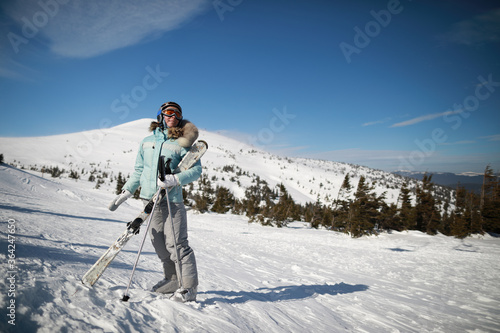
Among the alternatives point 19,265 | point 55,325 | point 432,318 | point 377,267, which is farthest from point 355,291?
point 19,265

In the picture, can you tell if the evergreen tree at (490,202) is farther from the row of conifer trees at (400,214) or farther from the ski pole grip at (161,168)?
the ski pole grip at (161,168)

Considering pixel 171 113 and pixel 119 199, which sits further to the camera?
pixel 171 113

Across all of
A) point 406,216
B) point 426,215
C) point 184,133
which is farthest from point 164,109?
point 426,215

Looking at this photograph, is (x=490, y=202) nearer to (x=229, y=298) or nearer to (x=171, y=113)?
(x=229, y=298)

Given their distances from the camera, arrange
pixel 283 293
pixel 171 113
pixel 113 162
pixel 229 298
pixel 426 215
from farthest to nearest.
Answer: pixel 113 162, pixel 426 215, pixel 283 293, pixel 229 298, pixel 171 113

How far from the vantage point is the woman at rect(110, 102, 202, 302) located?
2945 mm

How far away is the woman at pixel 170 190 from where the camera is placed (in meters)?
2.95

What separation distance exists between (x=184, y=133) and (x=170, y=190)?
85 centimetres

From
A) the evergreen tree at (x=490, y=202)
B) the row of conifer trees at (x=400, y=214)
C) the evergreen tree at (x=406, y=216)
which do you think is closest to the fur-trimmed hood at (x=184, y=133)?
the row of conifer trees at (x=400, y=214)

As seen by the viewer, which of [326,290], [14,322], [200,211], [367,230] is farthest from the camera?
[200,211]

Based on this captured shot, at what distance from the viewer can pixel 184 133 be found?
307 cm

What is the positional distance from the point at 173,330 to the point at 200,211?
31.1 metres

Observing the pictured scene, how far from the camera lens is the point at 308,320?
3.55m

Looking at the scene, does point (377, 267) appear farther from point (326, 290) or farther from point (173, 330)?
point (173, 330)
